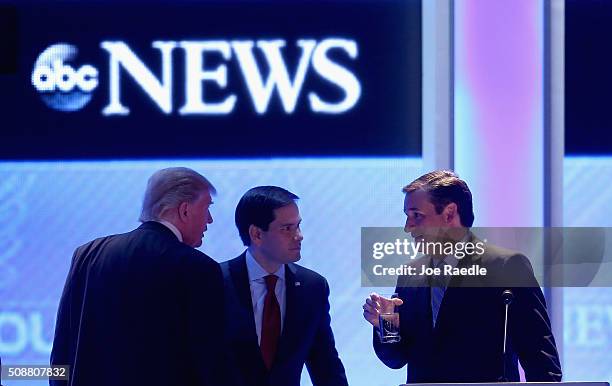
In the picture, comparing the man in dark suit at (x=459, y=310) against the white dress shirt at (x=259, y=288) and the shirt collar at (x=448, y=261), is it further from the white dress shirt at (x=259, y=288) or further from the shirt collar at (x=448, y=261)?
the white dress shirt at (x=259, y=288)

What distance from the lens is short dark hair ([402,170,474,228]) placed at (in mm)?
3814

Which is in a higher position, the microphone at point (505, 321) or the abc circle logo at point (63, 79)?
the abc circle logo at point (63, 79)

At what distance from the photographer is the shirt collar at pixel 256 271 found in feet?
12.4

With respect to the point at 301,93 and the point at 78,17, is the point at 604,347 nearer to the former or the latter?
the point at 301,93

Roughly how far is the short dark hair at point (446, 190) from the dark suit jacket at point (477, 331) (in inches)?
→ 8.1

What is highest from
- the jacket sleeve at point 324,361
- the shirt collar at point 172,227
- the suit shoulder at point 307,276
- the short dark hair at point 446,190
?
the short dark hair at point 446,190

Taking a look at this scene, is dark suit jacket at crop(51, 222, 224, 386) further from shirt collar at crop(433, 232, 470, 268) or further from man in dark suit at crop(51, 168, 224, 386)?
shirt collar at crop(433, 232, 470, 268)

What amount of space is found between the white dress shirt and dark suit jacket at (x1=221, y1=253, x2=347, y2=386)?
0.6 inches

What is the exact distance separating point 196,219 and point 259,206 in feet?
2.61

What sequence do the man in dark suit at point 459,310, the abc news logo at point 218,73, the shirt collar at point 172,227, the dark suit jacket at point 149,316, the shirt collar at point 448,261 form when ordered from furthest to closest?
1. the abc news logo at point 218,73
2. the shirt collar at point 448,261
3. the man in dark suit at point 459,310
4. the shirt collar at point 172,227
5. the dark suit jacket at point 149,316

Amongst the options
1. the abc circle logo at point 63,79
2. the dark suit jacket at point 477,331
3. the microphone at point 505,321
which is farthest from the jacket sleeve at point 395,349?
the abc circle logo at point 63,79

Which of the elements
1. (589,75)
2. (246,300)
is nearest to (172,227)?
(246,300)

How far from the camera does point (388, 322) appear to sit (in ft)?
11.9

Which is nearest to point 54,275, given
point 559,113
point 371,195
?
point 371,195
